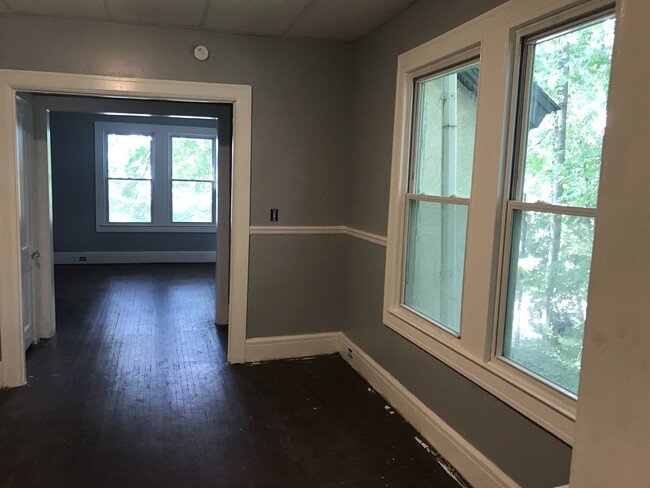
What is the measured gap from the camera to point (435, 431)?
261cm

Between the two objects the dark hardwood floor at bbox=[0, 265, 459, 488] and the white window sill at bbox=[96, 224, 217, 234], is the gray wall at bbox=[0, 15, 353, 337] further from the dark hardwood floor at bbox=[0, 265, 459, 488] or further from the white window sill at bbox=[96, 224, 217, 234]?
the white window sill at bbox=[96, 224, 217, 234]

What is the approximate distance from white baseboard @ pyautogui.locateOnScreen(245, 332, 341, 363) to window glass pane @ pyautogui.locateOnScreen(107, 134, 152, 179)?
5.37 metres

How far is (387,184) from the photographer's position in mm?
3174

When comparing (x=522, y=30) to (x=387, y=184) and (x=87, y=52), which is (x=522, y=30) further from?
(x=87, y=52)

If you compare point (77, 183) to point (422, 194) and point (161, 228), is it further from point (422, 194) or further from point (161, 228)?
point (422, 194)

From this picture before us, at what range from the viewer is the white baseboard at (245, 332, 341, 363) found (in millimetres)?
3789

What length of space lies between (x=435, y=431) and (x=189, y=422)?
1.37 metres

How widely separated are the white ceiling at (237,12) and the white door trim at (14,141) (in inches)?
14.4

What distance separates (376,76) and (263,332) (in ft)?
6.66

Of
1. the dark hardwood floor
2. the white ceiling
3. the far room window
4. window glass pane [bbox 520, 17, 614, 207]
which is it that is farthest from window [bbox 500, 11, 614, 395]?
the far room window

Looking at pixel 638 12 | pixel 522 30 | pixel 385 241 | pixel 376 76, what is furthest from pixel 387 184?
pixel 638 12

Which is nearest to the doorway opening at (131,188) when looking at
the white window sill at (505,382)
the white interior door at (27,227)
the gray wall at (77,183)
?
the gray wall at (77,183)

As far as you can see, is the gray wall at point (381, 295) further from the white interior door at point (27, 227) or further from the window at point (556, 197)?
→ the white interior door at point (27, 227)

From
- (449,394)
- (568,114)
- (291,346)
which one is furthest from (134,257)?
(568,114)
